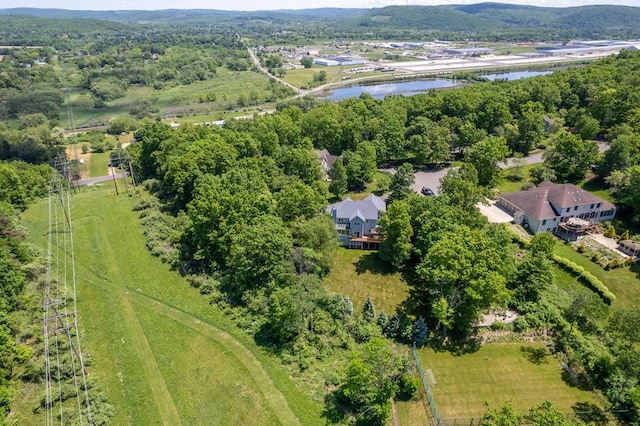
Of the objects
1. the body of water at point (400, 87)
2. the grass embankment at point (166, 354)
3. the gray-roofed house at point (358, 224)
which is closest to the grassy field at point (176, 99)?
the body of water at point (400, 87)

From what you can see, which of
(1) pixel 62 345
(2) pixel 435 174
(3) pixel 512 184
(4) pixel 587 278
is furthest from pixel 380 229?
(3) pixel 512 184

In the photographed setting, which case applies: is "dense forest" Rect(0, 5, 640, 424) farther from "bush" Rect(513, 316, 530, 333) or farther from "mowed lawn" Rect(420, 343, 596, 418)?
"mowed lawn" Rect(420, 343, 596, 418)

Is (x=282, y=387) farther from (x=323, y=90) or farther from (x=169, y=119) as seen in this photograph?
(x=323, y=90)

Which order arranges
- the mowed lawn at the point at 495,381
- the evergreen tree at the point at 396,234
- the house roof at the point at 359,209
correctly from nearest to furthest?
the mowed lawn at the point at 495,381 < the evergreen tree at the point at 396,234 < the house roof at the point at 359,209

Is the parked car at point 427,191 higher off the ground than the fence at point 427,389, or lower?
higher

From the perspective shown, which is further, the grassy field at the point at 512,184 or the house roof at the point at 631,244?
the grassy field at the point at 512,184

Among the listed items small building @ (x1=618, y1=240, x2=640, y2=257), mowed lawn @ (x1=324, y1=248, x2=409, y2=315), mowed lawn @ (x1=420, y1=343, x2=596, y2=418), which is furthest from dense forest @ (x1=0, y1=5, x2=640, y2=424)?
small building @ (x1=618, y1=240, x2=640, y2=257)

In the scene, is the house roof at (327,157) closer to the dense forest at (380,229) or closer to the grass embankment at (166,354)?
the dense forest at (380,229)
